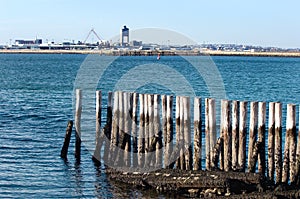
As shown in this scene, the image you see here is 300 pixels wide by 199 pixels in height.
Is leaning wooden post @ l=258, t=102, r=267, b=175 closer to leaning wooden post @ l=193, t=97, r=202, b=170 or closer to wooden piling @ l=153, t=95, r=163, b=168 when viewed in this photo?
leaning wooden post @ l=193, t=97, r=202, b=170

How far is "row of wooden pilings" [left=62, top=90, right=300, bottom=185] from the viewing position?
2108cm

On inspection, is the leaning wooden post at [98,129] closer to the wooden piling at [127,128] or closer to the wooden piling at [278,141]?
the wooden piling at [127,128]

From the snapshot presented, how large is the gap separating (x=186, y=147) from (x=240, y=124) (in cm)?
215

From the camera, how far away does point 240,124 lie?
21719mm

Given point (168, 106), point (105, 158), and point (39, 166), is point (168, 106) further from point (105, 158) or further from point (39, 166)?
point (39, 166)

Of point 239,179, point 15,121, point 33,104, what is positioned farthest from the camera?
point 33,104

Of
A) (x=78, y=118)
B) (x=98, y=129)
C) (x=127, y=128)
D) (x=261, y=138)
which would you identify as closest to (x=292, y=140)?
(x=261, y=138)

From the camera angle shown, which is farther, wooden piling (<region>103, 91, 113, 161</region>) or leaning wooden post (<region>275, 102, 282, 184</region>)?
wooden piling (<region>103, 91, 113, 161</region>)

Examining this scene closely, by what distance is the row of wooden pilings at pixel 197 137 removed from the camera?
69.2 feet

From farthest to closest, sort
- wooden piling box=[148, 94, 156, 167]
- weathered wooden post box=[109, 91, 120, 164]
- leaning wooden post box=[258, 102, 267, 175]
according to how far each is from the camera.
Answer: weathered wooden post box=[109, 91, 120, 164]
wooden piling box=[148, 94, 156, 167]
leaning wooden post box=[258, 102, 267, 175]

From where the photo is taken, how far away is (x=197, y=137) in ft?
74.9

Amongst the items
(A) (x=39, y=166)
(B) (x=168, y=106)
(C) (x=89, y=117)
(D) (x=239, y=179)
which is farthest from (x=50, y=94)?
(D) (x=239, y=179)

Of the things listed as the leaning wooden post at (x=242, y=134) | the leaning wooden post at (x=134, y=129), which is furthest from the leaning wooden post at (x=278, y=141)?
the leaning wooden post at (x=134, y=129)

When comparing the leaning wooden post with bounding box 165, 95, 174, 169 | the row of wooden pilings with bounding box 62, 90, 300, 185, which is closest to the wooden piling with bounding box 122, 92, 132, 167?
the row of wooden pilings with bounding box 62, 90, 300, 185
